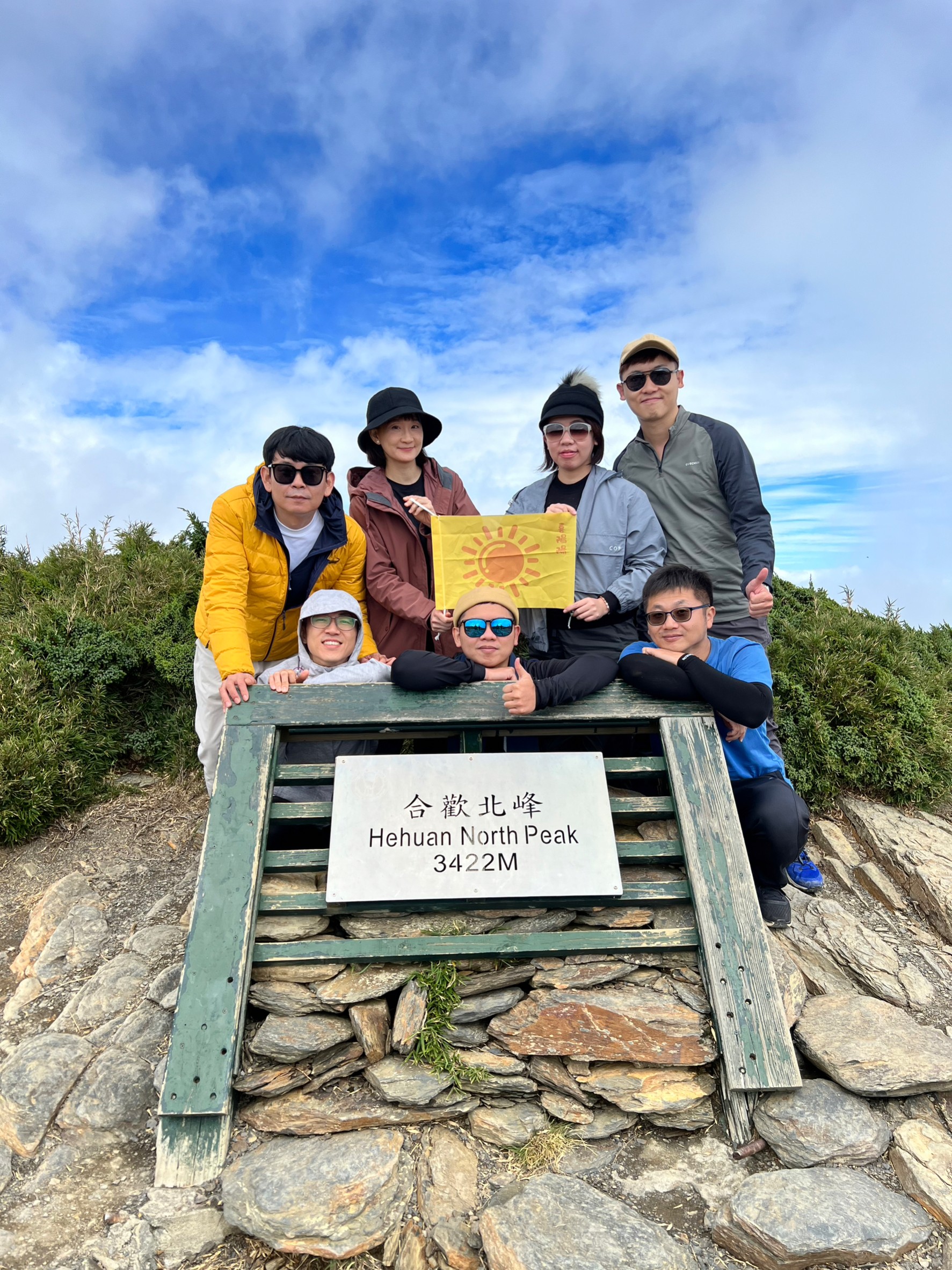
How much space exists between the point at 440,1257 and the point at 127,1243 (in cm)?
125

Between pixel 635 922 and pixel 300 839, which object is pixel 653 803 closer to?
pixel 635 922

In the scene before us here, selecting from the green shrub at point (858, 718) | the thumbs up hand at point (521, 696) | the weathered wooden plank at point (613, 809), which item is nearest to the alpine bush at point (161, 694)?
the green shrub at point (858, 718)

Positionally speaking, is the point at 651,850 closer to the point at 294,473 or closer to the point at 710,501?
the point at 710,501

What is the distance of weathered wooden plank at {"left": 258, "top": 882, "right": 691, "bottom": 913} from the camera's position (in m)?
3.90

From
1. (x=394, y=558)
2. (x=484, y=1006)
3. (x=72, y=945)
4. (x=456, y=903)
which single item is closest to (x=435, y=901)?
(x=456, y=903)

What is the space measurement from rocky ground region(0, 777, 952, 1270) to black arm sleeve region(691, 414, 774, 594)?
7.32 feet

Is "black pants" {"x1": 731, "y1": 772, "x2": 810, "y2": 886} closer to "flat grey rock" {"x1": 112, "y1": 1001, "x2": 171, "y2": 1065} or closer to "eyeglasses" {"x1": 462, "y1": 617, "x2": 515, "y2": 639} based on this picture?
"eyeglasses" {"x1": 462, "y1": 617, "x2": 515, "y2": 639}

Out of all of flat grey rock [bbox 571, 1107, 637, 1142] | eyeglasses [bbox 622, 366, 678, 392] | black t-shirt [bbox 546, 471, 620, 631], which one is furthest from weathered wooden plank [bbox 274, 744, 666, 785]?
eyeglasses [bbox 622, 366, 678, 392]

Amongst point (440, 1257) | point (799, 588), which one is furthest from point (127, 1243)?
point (799, 588)

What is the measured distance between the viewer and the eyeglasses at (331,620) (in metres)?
4.76

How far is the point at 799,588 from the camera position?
378 inches

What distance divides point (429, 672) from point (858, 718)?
14.3ft

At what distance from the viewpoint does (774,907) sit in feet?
14.8

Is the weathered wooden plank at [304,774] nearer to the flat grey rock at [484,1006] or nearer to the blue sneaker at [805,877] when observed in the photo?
the flat grey rock at [484,1006]
